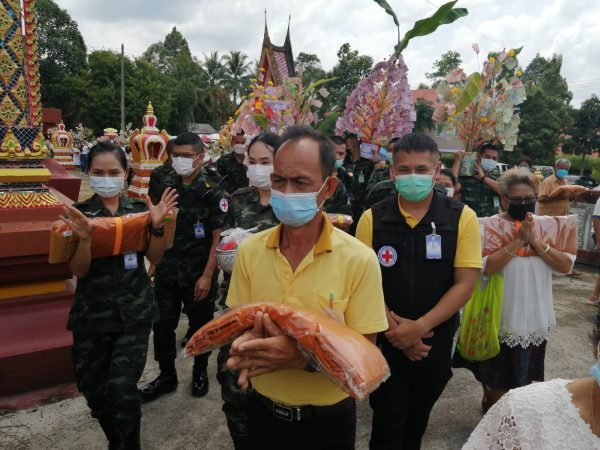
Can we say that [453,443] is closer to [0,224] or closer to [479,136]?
[479,136]

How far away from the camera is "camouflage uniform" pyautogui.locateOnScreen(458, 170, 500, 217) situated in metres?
4.81

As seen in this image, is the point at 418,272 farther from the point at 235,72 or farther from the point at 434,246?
the point at 235,72

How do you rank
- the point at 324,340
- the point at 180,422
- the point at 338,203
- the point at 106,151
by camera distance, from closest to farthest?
the point at 324,340 → the point at 106,151 → the point at 180,422 → the point at 338,203

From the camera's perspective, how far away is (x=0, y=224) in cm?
357

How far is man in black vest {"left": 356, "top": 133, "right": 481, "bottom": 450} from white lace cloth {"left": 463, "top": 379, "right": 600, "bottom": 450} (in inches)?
38.5

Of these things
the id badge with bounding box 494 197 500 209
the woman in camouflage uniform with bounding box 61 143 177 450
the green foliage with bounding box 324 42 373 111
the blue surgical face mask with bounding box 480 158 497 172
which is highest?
the green foliage with bounding box 324 42 373 111

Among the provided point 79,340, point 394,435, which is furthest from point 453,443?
point 79,340

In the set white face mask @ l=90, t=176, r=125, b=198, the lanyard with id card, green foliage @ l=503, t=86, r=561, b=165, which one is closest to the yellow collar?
the lanyard with id card

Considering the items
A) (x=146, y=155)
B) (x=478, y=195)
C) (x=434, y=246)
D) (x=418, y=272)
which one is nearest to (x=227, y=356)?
(x=418, y=272)

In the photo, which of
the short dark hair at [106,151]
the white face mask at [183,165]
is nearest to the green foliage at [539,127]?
the white face mask at [183,165]

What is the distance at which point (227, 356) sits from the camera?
2607 mm

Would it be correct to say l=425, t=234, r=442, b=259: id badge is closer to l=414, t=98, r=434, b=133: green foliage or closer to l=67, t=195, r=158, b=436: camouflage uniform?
l=67, t=195, r=158, b=436: camouflage uniform

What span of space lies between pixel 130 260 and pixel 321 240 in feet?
4.72

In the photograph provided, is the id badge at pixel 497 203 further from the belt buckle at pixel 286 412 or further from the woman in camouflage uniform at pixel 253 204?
the belt buckle at pixel 286 412
